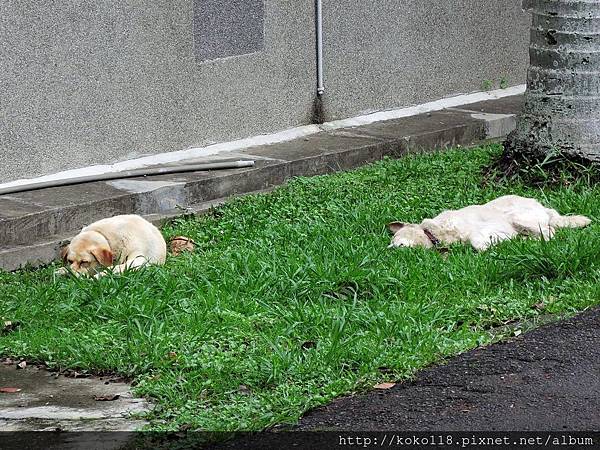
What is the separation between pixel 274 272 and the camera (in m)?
6.31

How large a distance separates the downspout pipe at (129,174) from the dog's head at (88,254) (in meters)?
1.20

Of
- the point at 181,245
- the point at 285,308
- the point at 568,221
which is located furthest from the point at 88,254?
the point at 568,221

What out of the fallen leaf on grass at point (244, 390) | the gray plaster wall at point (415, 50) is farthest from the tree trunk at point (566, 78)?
the fallen leaf on grass at point (244, 390)

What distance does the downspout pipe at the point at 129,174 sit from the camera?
25.7 feet

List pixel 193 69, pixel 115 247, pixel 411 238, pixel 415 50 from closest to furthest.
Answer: pixel 115 247
pixel 411 238
pixel 193 69
pixel 415 50

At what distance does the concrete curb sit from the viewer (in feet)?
23.9

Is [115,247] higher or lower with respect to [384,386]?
higher

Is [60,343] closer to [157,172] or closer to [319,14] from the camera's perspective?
[157,172]

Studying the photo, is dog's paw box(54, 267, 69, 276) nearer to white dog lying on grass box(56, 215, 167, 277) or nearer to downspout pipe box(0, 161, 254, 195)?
white dog lying on grass box(56, 215, 167, 277)

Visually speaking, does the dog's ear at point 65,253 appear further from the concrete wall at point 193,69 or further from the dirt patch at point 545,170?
the dirt patch at point 545,170

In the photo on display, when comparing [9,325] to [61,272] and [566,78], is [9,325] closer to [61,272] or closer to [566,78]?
[61,272]

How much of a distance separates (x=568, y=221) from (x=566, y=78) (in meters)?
1.59

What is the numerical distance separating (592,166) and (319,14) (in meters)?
2.85

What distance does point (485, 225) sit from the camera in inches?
280
